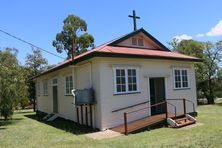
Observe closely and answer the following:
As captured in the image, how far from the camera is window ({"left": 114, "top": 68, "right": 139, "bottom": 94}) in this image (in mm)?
12703

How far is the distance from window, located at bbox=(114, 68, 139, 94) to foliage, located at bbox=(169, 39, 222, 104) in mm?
19731

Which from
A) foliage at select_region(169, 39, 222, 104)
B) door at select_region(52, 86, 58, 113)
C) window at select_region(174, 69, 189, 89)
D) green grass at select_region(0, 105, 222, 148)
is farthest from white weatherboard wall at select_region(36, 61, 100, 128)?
foliage at select_region(169, 39, 222, 104)

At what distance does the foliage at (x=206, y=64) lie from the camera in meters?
31.7

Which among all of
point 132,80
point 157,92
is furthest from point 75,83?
point 157,92

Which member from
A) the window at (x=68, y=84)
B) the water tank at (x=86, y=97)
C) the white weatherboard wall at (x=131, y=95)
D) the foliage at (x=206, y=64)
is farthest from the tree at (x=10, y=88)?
the foliage at (x=206, y=64)

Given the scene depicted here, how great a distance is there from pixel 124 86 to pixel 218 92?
77.5 ft

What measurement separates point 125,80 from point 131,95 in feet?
2.67

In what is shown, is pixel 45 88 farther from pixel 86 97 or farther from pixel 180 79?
pixel 180 79

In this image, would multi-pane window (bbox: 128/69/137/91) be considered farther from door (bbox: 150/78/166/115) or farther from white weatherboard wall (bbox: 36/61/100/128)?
white weatherboard wall (bbox: 36/61/100/128)

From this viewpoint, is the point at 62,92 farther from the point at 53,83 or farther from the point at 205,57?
the point at 205,57

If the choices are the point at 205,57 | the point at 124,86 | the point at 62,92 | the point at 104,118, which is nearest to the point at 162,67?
the point at 124,86

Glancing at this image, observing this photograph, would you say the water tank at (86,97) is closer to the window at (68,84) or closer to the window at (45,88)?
the window at (68,84)

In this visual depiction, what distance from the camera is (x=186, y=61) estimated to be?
1593cm

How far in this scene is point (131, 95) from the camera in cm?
1311
